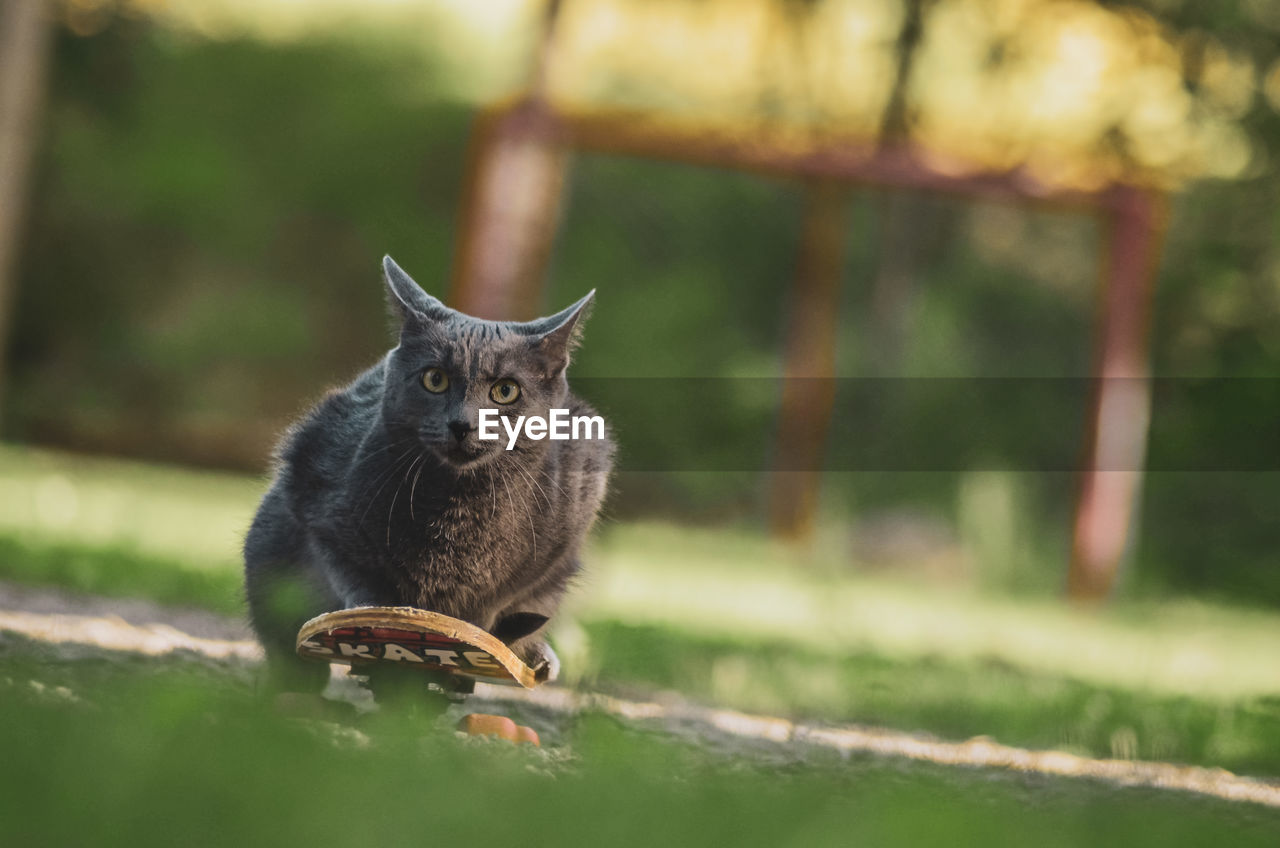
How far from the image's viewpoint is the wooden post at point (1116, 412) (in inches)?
274

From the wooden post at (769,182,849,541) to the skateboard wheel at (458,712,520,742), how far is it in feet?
16.5

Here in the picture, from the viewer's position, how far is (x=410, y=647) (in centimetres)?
197

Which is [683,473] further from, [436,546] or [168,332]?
[436,546]

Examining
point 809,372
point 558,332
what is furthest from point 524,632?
point 809,372

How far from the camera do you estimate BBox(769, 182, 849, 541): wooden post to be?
7.23 meters

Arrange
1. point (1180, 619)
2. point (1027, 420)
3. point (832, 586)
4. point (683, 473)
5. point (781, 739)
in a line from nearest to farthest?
point (781, 739)
point (832, 586)
point (1180, 619)
point (1027, 420)
point (683, 473)

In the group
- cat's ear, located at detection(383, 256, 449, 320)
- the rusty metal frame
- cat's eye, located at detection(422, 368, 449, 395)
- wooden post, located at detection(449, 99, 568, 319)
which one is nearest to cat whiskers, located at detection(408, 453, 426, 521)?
cat's eye, located at detection(422, 368, 449, 395)

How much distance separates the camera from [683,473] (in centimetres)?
937

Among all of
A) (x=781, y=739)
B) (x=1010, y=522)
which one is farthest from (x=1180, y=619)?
(x=781, y=739)

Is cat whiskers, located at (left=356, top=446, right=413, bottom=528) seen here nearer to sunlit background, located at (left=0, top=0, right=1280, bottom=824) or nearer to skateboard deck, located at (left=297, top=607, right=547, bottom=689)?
skateboard deck, located at (left=297, top=607, right=547, bottom=689)

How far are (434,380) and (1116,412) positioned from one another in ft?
18.6

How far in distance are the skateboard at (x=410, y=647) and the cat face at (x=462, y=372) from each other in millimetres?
332

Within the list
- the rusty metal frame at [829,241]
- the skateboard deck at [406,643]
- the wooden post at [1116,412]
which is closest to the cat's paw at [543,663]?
the skateboard deck at [406,643]

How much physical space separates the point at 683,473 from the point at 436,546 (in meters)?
7.19
